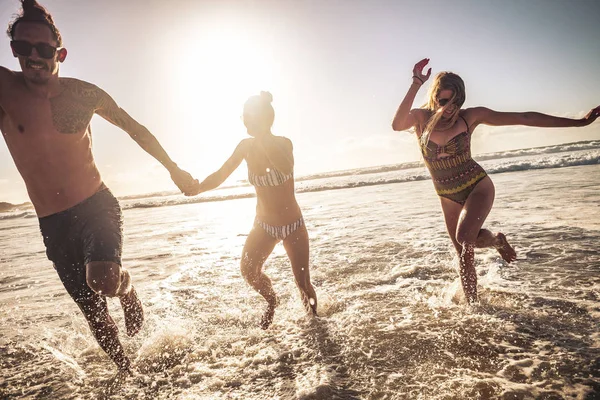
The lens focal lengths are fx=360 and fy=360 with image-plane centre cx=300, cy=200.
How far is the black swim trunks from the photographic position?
2.87 m

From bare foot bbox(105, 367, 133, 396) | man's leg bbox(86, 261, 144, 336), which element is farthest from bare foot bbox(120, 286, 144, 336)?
bare foot bbox(105, 367, 133, 396)

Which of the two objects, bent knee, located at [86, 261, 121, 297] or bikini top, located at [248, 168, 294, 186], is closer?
bent knee, located at [86, 261, 121, 297]

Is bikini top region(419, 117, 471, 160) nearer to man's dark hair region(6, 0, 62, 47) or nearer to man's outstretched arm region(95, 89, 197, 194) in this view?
man's outstretched arm region(95, 89, 197, 194)

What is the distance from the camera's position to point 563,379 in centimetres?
242

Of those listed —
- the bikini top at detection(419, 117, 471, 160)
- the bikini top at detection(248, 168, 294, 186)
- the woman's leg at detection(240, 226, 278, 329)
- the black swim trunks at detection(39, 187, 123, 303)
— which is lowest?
the woman's leg at detection(240, 226, 278, 329)

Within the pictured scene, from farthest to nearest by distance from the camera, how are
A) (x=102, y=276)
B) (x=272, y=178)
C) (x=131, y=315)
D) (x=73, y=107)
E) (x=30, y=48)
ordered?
(x=272, y=178) → (x=131, y=315) → (x=73, y=107) → (x=30, y=48) → (x=102, y=276)

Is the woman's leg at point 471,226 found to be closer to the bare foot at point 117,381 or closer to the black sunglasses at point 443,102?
the black sunglasses at point 443,102

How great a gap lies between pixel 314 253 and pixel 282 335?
3409 millimetres

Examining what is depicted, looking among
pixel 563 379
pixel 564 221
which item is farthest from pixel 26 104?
pixel 564 221

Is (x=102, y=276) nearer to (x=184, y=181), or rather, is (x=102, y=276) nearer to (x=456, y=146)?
(x=184, y=181)

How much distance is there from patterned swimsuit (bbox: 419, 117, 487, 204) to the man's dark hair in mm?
3727

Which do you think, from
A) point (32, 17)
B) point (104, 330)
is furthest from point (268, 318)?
point (32, 17)

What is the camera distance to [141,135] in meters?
3.57

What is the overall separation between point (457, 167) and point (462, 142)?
0.87 ft
